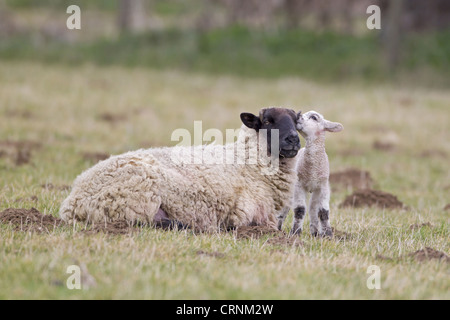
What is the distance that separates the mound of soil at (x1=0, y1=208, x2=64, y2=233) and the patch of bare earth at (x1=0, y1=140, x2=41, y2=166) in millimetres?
4927

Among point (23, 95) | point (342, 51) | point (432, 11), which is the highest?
point (432, 11)

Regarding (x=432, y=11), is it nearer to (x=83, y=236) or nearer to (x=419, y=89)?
(x=419, y=89)

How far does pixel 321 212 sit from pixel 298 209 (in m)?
0.29

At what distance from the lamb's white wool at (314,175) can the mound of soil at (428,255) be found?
3.63 feet

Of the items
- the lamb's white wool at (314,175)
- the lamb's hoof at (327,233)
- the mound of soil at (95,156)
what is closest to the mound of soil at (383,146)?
the mound of soil at (95,156)

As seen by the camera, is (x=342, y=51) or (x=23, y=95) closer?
(x=23, y=95)

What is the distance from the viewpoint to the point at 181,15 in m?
41.2

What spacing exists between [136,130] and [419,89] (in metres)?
11.3

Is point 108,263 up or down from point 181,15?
down

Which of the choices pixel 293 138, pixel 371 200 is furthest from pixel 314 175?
pixel 371 200

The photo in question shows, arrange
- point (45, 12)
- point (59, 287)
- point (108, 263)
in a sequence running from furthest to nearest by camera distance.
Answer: point (45, 12) → point (108, 263) → point (59, 287)

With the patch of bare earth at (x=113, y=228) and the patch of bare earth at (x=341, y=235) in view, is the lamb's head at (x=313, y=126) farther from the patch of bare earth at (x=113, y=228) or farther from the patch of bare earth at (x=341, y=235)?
the patch of bare earth at (x=113, y=228)

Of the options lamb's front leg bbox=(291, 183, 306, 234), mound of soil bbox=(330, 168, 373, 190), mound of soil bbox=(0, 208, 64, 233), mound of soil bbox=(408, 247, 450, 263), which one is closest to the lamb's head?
lamb's front leg bbox=(291, 183, 306, 234)

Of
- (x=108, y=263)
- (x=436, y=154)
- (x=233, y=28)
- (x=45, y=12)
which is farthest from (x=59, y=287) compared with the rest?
(x=45, y=12)
